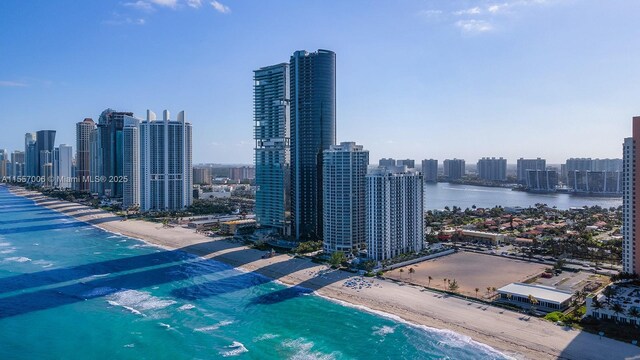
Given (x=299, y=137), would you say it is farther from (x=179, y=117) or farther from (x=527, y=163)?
(x=527, y=163)

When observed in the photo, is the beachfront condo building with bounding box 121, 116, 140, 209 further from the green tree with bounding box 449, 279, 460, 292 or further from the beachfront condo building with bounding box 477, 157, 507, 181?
the beachfront condo building with bounding box 477, 157, 507, 181

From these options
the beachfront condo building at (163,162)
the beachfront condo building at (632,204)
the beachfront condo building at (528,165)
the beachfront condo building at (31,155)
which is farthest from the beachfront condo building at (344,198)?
the beachfront condo building at (31,155)

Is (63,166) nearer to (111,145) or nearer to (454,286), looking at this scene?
(111,145)

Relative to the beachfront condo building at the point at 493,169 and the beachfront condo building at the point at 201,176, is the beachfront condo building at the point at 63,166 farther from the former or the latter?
the beachfront condo building at the point at 493,169

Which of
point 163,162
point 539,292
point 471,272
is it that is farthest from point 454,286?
point 163,162

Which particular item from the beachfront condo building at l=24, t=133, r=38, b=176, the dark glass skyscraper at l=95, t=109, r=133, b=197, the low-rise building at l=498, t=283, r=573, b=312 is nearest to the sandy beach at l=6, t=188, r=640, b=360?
the low-rise building at l=498, t=283, r=573, b=312

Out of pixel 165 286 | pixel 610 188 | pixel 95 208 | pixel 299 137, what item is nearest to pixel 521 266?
pixel 299 137
